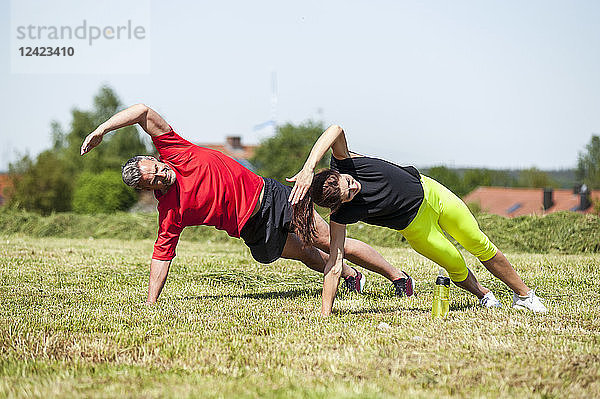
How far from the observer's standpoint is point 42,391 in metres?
2.87

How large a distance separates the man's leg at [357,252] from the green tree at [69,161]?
39.0 metres

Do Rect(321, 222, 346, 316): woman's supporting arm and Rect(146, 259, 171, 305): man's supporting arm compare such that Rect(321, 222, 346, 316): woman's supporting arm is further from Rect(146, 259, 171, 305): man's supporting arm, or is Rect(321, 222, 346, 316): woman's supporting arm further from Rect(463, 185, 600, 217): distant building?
Rect(463, 185, 600, 217): distant building

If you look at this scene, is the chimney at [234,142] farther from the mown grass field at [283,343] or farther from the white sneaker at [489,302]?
the white sneaker at [489,302]

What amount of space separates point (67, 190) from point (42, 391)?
2008 inches

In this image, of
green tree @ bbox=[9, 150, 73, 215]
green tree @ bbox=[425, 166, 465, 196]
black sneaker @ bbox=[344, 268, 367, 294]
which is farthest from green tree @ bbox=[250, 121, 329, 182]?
black sneaker @ bbox=[344, 268, 367, 294]

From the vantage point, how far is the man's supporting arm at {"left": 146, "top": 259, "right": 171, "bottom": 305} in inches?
206

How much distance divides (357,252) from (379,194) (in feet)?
3.90

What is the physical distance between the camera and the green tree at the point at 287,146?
229 feet

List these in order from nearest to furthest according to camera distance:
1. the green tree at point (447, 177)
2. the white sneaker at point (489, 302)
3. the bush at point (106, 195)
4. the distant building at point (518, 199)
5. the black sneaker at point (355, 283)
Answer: the white sneaker at point (489, 302) < the black sneaker at point (355, 283) < the bush at point (106, 195) < the distant building at point (518, 199) < the green tree at point (447, 177)

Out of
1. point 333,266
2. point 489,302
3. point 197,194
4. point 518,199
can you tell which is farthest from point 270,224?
point 518,199

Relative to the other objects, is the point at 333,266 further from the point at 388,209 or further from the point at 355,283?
the point at 355,283

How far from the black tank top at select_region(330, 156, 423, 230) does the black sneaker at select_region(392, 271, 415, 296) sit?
1306 millimetres

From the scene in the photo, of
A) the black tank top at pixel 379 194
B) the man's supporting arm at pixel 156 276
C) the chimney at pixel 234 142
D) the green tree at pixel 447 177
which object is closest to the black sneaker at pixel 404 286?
the black tank top at pixel 379 194

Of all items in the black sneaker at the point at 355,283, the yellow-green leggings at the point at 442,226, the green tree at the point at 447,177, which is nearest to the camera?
the yellow-green leggings at the point at 442,226
